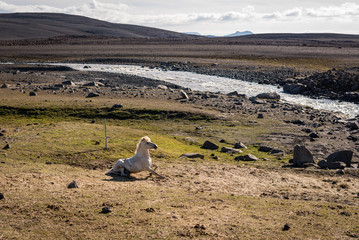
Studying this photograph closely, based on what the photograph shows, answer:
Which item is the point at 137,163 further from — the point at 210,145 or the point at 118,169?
the point at 210,145

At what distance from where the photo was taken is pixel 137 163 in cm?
1359

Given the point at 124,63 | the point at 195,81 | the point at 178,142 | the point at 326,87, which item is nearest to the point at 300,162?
the point at 178,142

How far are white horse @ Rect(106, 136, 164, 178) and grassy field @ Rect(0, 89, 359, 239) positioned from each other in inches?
14.3

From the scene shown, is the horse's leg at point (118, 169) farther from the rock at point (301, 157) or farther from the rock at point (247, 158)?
the rock at point (301, 157)

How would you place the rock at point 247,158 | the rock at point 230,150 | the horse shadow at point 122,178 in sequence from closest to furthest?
the horse shadow at point 122,178
the rock at point 247,158
the rock at point 230,150

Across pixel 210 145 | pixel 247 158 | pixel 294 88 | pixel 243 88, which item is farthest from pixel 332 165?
pixel 243 88

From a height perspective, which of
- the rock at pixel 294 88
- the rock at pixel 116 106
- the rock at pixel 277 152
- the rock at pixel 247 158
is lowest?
the rock at pixel 277 152

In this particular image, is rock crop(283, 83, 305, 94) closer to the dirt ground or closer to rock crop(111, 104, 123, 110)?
the dirt ground

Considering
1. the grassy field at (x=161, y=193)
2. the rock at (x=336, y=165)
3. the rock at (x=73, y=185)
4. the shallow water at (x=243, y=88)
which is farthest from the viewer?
the shallow water at (x=243, y=88)

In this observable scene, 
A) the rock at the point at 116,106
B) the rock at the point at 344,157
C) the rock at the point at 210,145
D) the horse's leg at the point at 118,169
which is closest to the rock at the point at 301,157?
the rock at the point at 344,157

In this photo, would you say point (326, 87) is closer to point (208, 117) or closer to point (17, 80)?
point (208, 117)

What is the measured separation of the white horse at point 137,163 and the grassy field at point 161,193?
1.19 ft

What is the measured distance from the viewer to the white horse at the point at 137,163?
13562mm

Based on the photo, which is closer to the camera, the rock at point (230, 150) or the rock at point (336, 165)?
the rock at point (336, 165)
